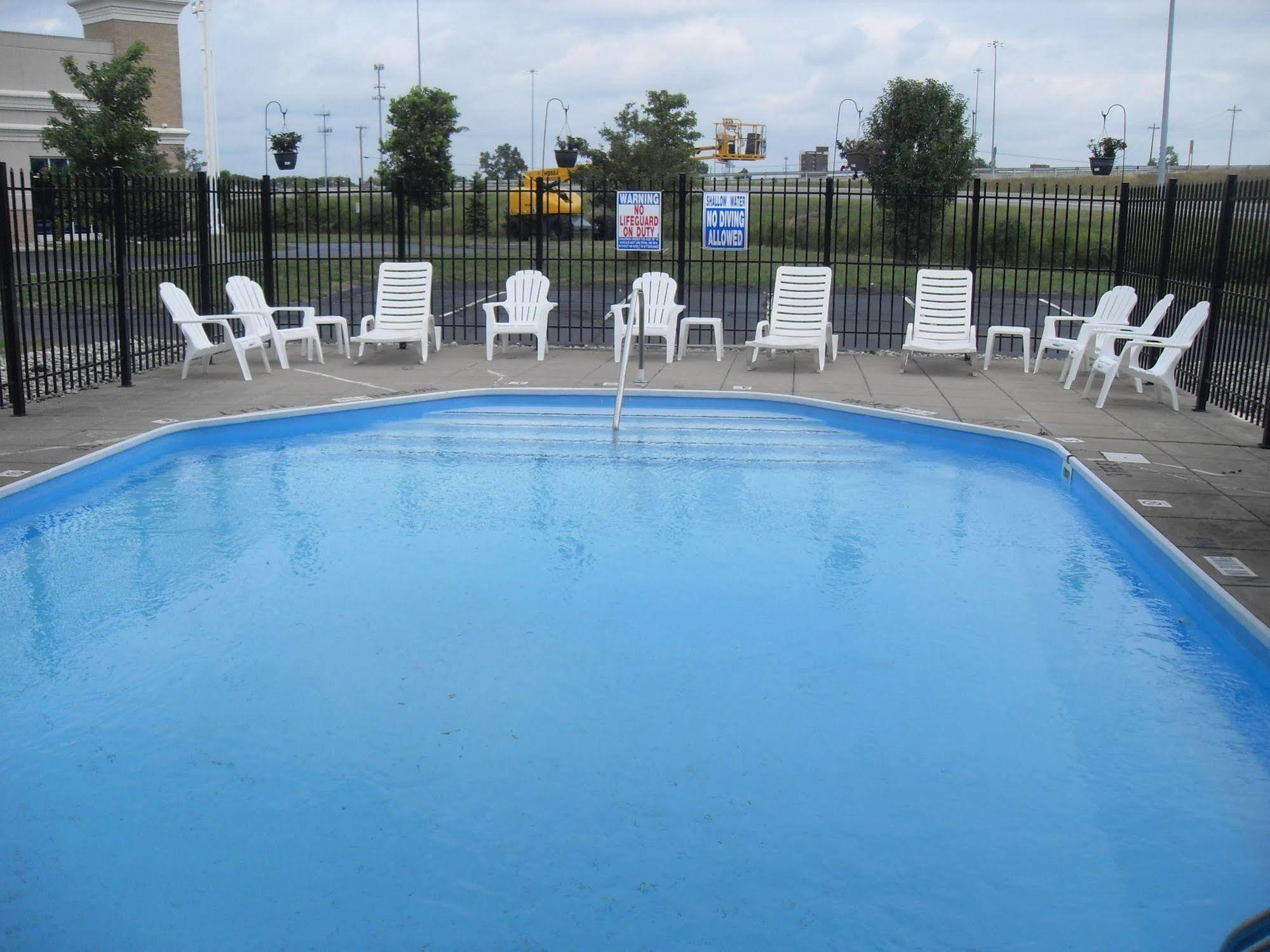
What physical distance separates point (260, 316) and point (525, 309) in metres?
2.98

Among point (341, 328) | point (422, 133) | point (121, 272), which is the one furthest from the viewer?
point (422, 133)

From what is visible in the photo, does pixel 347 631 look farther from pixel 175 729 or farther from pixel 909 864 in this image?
pixel 909 864

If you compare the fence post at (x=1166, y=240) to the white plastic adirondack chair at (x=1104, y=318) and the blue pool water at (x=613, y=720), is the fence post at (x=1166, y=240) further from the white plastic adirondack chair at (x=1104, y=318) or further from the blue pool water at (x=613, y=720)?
the blue pool water at (x=613, y=720)

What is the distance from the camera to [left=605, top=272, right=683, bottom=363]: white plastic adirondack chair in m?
12.5

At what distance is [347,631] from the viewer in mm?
5719

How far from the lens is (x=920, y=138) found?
28734 mm

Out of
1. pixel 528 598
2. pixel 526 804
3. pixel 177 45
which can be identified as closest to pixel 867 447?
pixel 528 598

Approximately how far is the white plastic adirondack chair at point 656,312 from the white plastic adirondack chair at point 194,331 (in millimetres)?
3820

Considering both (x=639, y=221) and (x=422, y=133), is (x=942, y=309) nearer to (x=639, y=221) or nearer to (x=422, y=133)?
(x=639, y=221)

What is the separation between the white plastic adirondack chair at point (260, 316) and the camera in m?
11.7

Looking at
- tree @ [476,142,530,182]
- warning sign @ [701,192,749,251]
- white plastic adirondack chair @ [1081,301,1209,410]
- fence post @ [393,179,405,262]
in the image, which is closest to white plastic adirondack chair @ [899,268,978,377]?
white plastic adirondack chair @ [1081,301,1209,410]

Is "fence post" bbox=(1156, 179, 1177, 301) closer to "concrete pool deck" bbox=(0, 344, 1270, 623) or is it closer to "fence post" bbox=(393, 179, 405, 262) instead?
"concrete pool deck" bbox=(0, 344, 1270, 623)

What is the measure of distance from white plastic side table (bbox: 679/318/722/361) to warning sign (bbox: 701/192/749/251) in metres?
1.18

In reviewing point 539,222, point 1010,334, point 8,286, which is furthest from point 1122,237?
point 8,286
